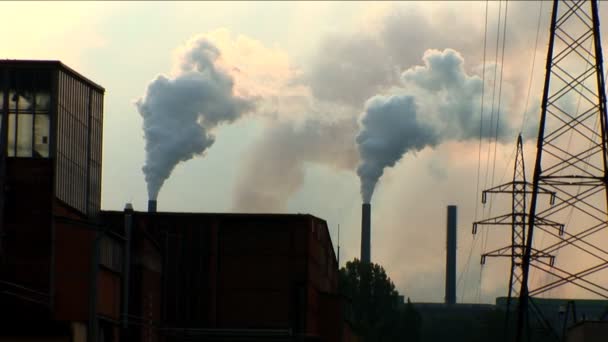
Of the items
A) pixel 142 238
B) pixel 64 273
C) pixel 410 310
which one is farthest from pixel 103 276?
pixel 410 310

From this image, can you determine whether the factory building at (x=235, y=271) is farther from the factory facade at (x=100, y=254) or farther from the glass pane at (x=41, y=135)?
the glass pane at (x=41, y=135)

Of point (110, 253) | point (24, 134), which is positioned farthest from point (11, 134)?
point (110, 253)

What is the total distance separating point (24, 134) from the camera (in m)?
40.1

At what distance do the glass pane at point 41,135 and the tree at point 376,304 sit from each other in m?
80.0

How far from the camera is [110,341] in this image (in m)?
44.1

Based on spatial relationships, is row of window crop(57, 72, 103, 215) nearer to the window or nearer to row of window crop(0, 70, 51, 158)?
row of window crop(0, 70, 51, 158)

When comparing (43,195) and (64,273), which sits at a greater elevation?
(43,195)

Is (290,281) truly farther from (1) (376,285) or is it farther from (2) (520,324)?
(1) (376,285)

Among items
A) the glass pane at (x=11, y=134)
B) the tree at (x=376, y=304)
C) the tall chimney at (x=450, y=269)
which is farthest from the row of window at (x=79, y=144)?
the tall chimney at (x=450, y=269)

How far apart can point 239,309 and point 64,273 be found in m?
16.7

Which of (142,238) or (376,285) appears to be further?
(376,285)

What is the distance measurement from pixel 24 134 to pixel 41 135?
0.57 metres

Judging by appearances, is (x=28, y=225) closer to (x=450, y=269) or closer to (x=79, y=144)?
(x=79, y=144)

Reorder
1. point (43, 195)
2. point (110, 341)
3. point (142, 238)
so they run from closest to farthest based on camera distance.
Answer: point (43, 195)
point (110, 341)
point (142, 238)
